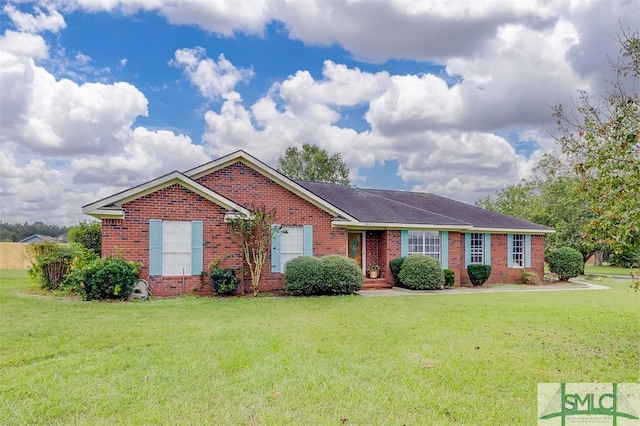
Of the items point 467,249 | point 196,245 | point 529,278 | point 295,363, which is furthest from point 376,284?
point 295,363

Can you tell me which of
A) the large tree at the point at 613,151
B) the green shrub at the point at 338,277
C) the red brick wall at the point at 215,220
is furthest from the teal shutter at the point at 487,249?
the large tree at the point at 613,151

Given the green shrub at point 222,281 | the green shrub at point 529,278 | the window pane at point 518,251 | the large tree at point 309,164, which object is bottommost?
the green shrub at point 529,278

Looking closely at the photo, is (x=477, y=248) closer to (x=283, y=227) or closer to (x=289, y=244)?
(x=289, y=244)

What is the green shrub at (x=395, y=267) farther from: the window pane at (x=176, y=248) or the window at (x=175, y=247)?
the window pane at (x=176, y=248)

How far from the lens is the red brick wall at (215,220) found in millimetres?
13102

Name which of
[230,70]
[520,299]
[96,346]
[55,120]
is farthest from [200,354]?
[230,70]

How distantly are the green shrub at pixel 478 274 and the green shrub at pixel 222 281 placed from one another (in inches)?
440

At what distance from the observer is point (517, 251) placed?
21031mm

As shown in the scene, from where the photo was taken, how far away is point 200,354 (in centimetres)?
613

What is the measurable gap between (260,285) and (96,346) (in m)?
8.60

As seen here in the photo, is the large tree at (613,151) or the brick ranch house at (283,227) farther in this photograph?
the brick ranch house at (283,227)

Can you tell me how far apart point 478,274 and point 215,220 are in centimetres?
1219

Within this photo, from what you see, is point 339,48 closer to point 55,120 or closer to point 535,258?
point 55,120

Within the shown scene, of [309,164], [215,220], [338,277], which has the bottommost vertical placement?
[338,277]
